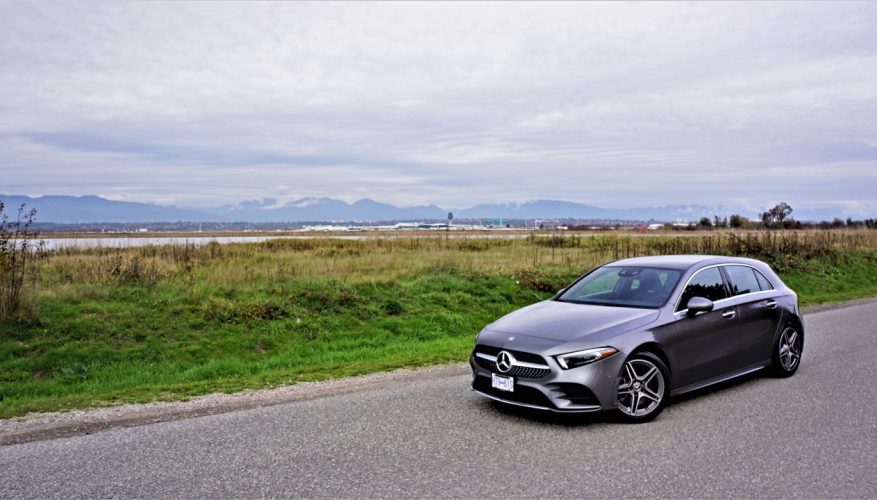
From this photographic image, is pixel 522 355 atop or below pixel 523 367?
atop

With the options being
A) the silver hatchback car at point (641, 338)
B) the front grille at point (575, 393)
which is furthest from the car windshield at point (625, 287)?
the front grille at point (575, 393)

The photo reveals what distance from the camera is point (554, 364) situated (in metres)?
6.39

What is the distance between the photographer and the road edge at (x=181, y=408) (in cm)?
666

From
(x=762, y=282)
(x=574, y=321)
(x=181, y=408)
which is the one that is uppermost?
(x=762, y=282)

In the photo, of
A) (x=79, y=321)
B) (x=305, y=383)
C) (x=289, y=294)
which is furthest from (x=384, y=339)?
(x=79, y=321)

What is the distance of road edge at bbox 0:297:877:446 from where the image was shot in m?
6.66

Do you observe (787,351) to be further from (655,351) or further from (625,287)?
(655,351)

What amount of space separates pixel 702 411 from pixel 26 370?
33.8 feet

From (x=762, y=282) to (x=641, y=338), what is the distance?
3.07m

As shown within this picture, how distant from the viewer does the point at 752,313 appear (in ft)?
26.8

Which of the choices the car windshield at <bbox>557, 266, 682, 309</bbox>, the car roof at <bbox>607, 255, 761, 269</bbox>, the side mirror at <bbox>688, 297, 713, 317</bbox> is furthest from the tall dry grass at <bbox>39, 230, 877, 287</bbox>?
the side mirror at <bbox>688, 297, 713, 317</bbox>

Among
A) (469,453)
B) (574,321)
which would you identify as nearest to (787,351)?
(574,321)

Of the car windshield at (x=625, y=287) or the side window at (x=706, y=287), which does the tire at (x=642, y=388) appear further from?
the side window at (x=706, y=287)

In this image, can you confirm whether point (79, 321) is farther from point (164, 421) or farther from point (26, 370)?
point (164, 421)
